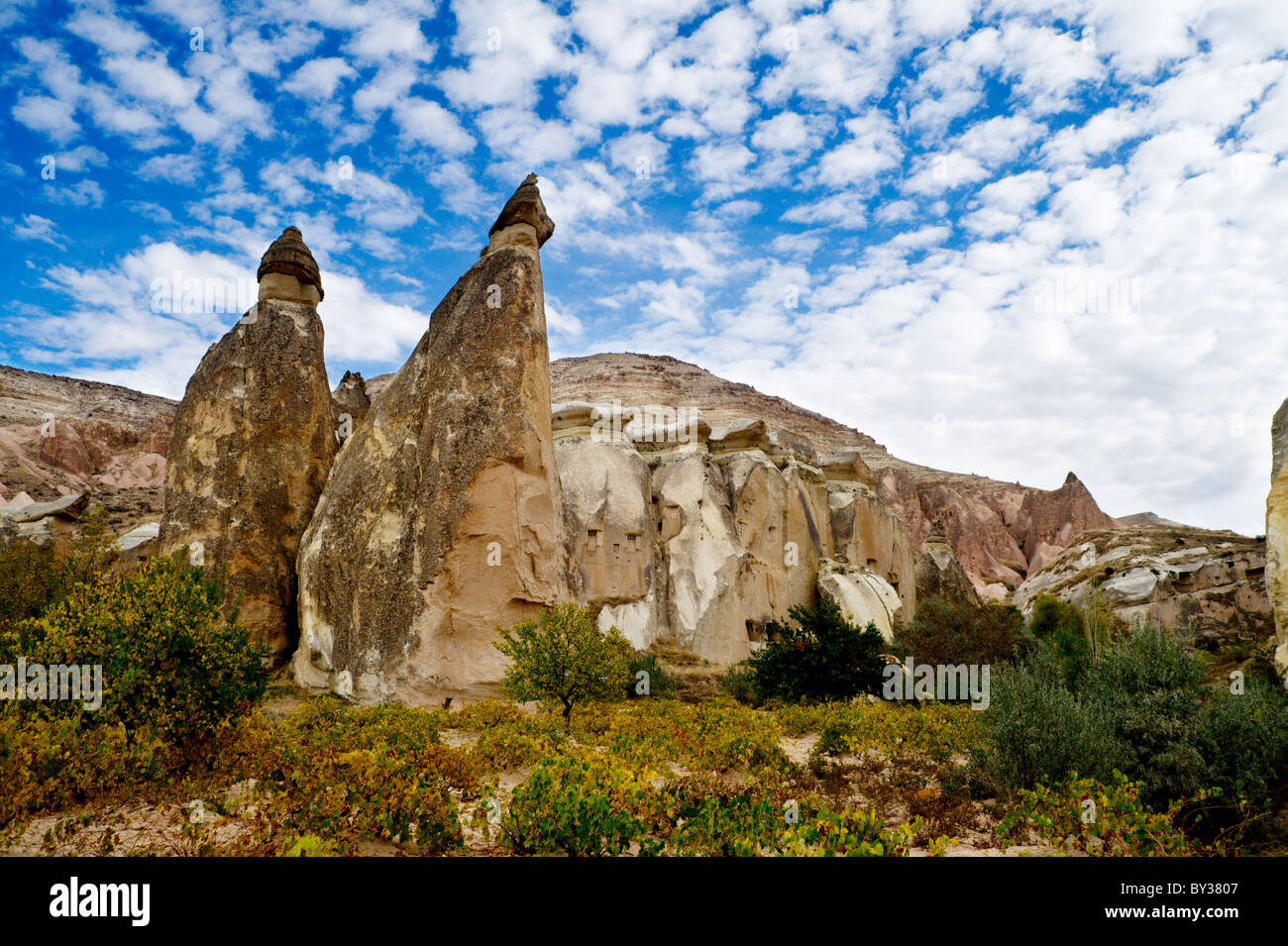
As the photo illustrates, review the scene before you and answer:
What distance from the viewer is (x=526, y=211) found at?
15.1 meters

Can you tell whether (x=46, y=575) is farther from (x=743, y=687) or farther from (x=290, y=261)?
(x=743, y=687)

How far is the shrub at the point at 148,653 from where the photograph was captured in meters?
6.51

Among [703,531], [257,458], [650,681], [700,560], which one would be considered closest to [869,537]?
[703,531]

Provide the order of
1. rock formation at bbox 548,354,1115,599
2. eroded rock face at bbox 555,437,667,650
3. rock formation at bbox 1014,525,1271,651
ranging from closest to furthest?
eroded rock face at bbox 555,437,667,650 < rock formation at bbox 1014,525,1271,651 < rock formation at bbox 548,354,1115,599

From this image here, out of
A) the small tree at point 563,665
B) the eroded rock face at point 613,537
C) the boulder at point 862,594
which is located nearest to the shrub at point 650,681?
the eroded rock face at point 613,537

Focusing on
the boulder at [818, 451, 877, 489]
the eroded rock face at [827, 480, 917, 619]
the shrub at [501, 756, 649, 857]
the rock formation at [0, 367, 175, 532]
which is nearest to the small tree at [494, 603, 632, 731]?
the shrub at [501, 756, 649, 857]

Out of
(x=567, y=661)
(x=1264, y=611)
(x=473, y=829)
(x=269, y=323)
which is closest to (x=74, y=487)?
(x=269, y=323)

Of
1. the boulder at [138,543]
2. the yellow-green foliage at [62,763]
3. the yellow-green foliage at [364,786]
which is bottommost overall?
the yellow-green foliage at [364,786]

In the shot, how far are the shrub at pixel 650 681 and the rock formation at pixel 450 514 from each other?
2.71m

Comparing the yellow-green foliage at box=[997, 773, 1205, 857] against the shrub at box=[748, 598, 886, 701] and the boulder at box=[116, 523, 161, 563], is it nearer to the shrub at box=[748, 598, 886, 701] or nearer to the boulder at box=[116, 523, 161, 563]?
the shrub at box=[748, 598, 886, 701]

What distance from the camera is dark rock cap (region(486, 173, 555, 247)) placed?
594 inches

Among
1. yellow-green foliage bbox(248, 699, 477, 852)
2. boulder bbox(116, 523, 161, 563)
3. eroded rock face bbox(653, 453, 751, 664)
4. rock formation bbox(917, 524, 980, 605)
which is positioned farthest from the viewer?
rock formation bbox(917, 524, 980, 605)

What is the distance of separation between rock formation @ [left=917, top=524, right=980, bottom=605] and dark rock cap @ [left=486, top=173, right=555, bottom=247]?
26.6m

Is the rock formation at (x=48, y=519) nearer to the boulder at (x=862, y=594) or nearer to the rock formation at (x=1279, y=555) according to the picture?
the boulder at (x=862, y=594)
